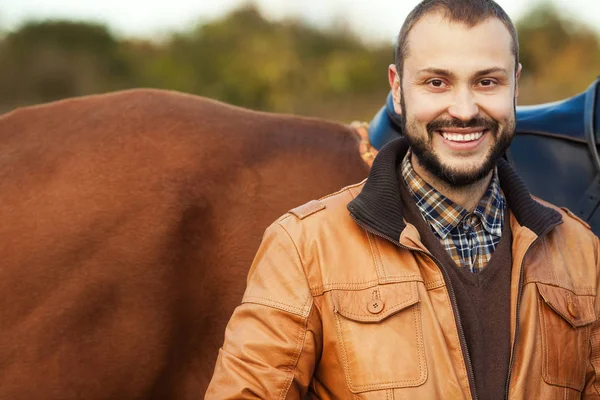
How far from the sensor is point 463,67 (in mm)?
1749

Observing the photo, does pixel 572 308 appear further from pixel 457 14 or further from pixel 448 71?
pixel 457 14

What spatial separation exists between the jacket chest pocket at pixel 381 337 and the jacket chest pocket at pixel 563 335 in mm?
336

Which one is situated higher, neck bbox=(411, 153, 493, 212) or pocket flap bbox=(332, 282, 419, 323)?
neck bbox=(411, 153, 493, 212)

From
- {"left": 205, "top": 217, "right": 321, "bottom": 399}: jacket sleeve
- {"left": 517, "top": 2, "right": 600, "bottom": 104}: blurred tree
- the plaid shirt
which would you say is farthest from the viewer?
{"left": 517, "top": 2, "right": 600, "bottom": 104}: blurred tree

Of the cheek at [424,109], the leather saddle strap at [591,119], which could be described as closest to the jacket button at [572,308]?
the cheek at [424,109]

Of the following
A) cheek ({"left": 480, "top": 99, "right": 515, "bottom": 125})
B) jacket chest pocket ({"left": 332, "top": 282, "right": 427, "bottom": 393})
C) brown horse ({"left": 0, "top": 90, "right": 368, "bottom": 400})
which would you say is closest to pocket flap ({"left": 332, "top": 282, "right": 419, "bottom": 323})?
jacket chest pocket ({"left": 332, "top": 282, "right": 427, "bottom": 393})

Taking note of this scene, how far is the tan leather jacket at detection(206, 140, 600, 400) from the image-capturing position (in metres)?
1.62

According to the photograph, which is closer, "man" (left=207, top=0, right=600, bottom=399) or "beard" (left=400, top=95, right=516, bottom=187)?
"man" (left=207, top=0, right=600, bottom=399)

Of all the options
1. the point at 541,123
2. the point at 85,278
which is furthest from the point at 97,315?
the point at 541,123

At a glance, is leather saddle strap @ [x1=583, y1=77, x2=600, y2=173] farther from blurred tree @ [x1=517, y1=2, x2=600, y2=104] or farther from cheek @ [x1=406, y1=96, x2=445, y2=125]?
blurred tree @ [x1=517, y1=2, x2=600, y2=104]

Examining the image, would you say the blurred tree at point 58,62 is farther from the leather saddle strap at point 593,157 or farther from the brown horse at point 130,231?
the leather saddle strap at point 593,157

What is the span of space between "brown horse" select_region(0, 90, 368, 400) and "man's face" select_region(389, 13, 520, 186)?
2.53 feet

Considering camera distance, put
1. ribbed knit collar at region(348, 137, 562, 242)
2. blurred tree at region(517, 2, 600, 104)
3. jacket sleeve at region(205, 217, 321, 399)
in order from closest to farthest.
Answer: jacket sleeve at region(205, 217, 321, 399) < ribbed knit collar at region(348, 137, 562, 242) < blurred tree at region(517, 2, 600, 104)

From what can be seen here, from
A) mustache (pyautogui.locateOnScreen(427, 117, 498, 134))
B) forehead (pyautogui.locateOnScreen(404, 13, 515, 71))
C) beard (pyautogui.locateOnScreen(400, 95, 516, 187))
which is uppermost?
forehead (pyautogui.locateOnScreen(404, 13, 515, 71))
